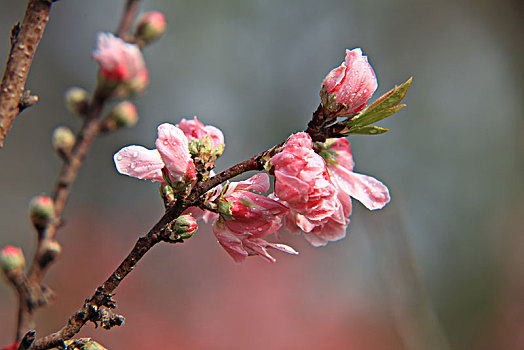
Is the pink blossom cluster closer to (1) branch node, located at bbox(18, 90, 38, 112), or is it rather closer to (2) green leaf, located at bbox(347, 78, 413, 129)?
(2) green leaf, located at bbox(347, 78, 413, 129)

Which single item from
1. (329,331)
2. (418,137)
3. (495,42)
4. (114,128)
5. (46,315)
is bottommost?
(329,331)

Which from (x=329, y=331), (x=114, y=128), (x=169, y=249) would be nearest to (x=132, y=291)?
(x=169, y=249)

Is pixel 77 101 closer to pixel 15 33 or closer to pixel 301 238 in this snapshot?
pixel 15 33

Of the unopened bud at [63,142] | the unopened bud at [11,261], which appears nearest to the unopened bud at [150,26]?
the unopened bud at [63,142]

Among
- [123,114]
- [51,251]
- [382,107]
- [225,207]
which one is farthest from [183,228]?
[123,114]

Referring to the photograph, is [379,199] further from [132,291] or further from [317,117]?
[132,291]

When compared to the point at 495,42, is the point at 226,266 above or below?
below

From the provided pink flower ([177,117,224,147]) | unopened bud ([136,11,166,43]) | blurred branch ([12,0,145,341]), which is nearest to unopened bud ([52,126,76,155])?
blurred branch ([12,0,145,341])
